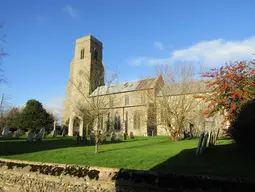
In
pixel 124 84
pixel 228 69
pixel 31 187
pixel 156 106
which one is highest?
pixel 124 84

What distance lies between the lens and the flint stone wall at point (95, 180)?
12.3ft

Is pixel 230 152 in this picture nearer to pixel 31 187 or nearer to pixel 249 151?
pixel 249 151

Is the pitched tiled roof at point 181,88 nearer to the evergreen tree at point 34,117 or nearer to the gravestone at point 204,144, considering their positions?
the gravestone at point 204,144

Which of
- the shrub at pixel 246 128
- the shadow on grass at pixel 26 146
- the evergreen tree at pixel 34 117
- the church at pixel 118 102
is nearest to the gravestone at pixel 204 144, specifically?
the shrub at pixel 246 128

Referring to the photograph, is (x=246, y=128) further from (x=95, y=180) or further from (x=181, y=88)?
(x=181, y=88)

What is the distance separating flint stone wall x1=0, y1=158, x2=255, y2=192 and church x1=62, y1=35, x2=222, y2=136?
5879 mm

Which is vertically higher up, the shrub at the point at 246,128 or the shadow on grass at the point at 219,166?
the shrub at the point at 246,128

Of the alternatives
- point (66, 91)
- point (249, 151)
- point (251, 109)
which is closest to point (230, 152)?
point (249, 151)

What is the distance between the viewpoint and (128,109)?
40656 millimetres

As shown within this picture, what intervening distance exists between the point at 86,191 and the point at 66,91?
52.7m

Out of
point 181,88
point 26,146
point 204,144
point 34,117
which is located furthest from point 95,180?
point 34,117

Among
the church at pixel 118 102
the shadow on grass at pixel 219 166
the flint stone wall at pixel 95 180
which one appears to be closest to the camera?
the flint stone wall at pixel 95 180

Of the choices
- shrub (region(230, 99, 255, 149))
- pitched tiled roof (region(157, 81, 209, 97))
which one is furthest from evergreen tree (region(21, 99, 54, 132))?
shrub (region(230, 99, 255, 149))

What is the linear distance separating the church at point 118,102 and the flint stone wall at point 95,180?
5879 mm
